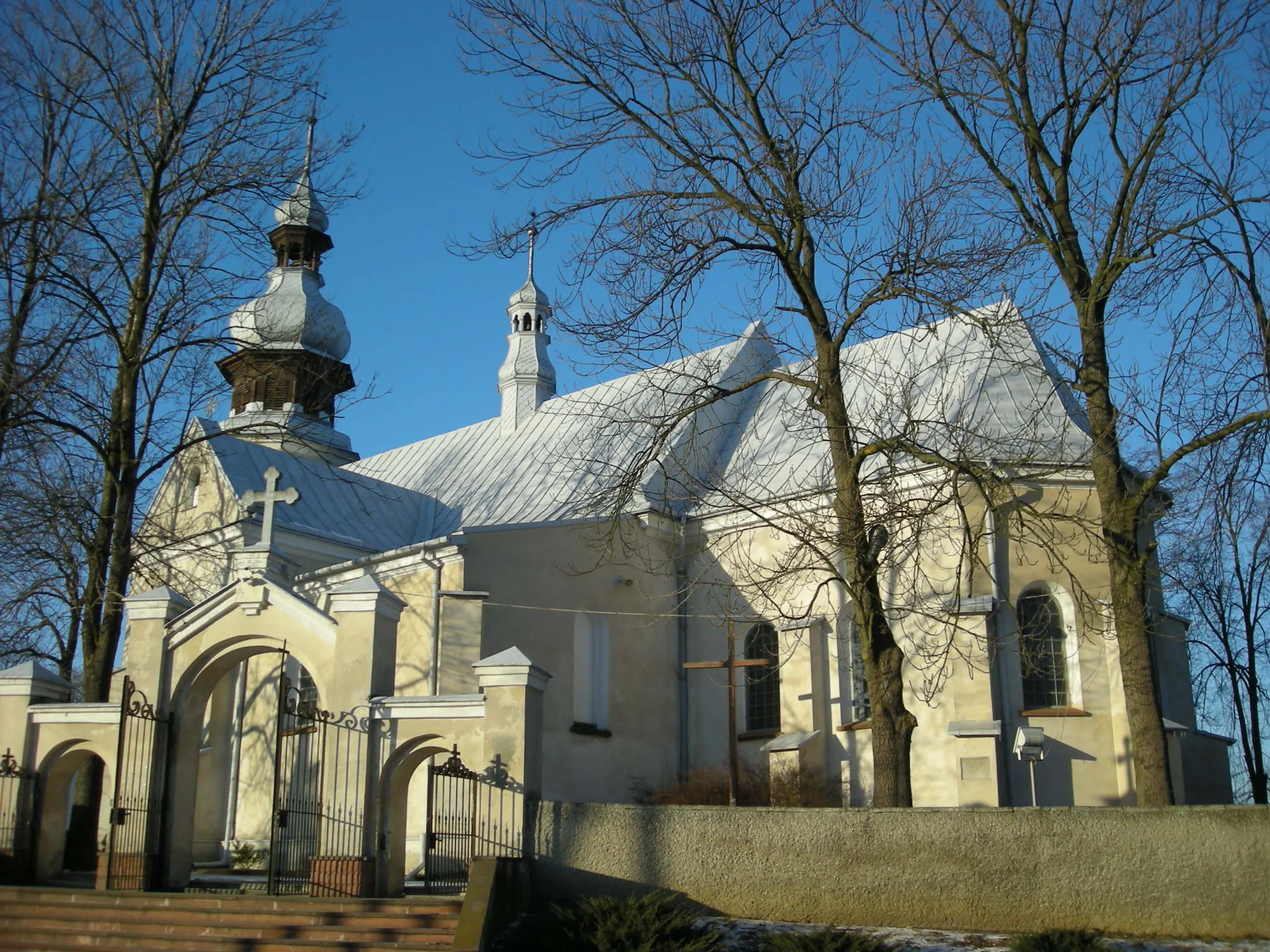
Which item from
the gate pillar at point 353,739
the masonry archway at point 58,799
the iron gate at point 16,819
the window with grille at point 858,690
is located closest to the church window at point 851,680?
the window with grille at point 858,690

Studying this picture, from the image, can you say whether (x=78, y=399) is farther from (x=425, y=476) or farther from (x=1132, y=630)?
(x=425, y=476)

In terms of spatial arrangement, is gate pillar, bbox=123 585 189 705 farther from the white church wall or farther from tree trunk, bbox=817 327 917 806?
tree trunk, bbox=817 327 917 806

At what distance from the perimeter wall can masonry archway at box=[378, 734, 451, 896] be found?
1.73 metres

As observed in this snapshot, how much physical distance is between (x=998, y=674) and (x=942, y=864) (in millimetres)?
7571

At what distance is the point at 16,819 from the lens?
43.7 feet

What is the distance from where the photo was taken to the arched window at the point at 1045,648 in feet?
58.5

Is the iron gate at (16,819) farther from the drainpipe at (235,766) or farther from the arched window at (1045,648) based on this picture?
the arched window at (1045,648)

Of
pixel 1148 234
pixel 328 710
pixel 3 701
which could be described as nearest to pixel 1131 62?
pixel 1148 234

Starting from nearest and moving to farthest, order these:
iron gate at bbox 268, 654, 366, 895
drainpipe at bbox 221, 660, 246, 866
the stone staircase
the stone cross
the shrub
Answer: the stone staircase → iron gate at bbox 268, 654, 366, 895 → the stone cross → the shrub → drainpipe at bbox 221, 660, 246, 866

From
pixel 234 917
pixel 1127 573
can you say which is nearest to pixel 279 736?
pixel 234 917

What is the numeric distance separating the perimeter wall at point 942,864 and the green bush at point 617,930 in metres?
0.65

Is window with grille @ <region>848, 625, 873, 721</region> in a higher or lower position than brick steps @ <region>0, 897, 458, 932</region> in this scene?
higher

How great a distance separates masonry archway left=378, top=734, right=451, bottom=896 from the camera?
12.2m

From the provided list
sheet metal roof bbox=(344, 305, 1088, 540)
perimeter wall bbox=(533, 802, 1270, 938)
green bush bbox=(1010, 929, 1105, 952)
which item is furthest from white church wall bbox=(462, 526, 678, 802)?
green bush bbox=(1010, 929, 1105, 952)
